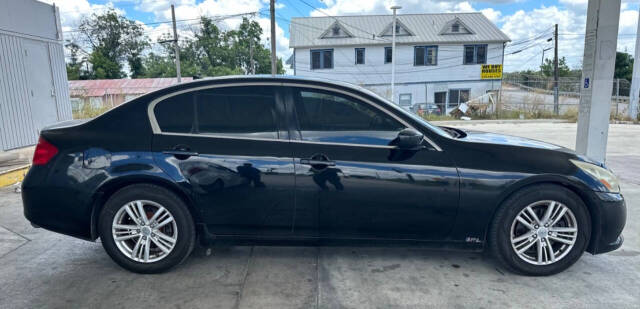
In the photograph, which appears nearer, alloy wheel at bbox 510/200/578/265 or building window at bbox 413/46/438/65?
alloy wheel at bbox 510/200/578/265

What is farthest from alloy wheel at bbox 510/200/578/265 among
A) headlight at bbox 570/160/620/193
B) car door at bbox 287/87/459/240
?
car door at bbox 287/87/459/240

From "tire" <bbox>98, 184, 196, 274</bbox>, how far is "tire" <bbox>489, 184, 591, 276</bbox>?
2608 mm

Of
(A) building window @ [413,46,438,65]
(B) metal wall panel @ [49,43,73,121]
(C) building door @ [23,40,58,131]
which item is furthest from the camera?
(A) building window @ [413,46,438,65]

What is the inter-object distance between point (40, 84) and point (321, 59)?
24.3 meters

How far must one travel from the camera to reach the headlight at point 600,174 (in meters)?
3.26

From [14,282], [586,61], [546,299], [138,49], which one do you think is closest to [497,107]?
[586,61]

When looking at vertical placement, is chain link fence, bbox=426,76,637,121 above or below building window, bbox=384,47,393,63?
below

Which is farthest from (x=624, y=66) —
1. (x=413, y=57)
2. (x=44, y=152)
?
(x=44, y=152)

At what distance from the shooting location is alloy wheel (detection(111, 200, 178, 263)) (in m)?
3.25

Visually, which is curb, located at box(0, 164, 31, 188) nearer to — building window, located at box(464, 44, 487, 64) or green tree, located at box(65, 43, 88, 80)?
building window, located at box(464, 44, 487, 64)

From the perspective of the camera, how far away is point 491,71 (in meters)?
31.4

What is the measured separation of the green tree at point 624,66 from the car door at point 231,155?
51210 mm

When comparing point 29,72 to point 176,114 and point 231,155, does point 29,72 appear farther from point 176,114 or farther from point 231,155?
point 231,155

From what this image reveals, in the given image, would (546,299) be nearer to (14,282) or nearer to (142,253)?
(142,253)
